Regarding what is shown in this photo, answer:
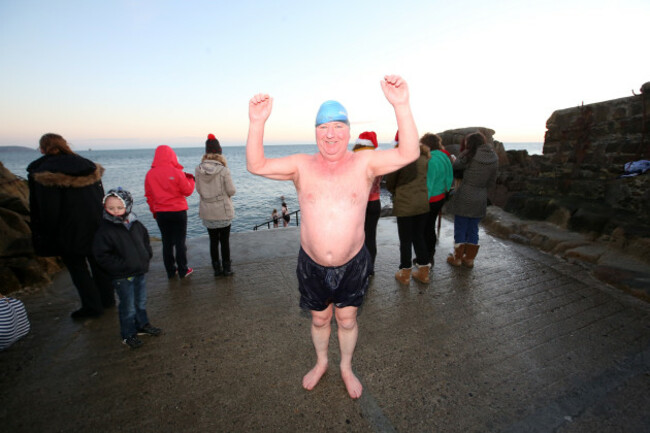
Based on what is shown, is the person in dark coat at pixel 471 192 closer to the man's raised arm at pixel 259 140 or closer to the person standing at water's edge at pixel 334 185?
the person standing at water's edge at pixel 334 185

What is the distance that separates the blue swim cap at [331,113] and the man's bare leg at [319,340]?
1.41 m

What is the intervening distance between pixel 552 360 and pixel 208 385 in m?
2.92

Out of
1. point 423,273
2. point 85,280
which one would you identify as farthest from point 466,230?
point 85,280

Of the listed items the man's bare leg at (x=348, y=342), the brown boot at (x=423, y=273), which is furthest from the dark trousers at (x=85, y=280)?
the brown boot at (x=423, y=273)

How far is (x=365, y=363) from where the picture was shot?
8.78 ft

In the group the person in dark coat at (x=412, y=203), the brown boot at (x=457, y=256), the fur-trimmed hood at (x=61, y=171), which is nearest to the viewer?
the fur-trimmed hood at (x=61, y=171)

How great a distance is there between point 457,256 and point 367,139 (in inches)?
93.2

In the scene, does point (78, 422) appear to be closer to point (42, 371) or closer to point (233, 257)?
point (42, 371)

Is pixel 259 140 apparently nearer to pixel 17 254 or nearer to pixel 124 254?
pixel 124 254

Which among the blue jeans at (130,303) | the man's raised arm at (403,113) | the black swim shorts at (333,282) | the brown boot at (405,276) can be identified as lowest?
the brown boot at (405,276)

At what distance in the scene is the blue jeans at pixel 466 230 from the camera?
178 inches

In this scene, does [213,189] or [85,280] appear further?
[213,189]

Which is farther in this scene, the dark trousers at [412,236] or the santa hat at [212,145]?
the santa hat at [212,145]

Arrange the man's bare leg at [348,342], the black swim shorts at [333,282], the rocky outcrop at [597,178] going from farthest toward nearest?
the rocky outcrop at [597,178]
the man's bare leg at [348,342]
the black swim shorts at [333,282]
